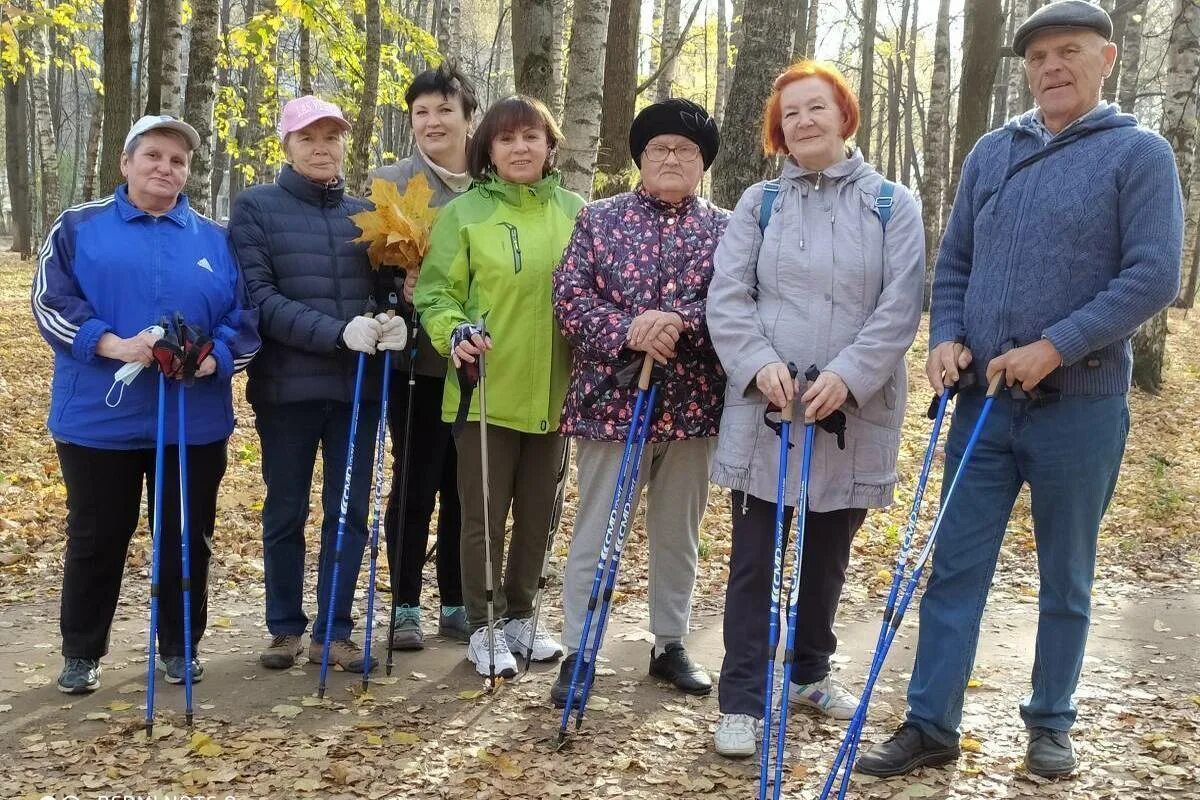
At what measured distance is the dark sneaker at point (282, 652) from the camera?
15.1 ft

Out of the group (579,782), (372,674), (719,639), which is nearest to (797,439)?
(579,782)

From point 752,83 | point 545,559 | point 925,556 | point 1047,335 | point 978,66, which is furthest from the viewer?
point 978,66

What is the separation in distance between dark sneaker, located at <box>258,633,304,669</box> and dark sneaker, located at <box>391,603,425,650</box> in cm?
44

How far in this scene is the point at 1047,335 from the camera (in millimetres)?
3385

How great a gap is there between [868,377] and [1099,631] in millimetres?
2760

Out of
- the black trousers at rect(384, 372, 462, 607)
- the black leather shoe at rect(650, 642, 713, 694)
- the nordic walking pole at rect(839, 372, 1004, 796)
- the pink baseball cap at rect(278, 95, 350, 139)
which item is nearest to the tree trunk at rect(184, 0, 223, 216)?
the pink baseball cap at rect(278, 95, 350, 139)

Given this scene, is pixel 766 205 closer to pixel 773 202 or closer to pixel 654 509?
pixel 773 202

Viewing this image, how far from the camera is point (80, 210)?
4121 millimetres

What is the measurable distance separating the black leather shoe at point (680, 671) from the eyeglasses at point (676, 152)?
2098mm

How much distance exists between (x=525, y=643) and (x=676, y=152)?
7.64 feet

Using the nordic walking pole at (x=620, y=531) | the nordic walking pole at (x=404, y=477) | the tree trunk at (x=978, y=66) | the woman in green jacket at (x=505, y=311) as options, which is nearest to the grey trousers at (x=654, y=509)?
the nordic walking pole at (x=620, y=531)

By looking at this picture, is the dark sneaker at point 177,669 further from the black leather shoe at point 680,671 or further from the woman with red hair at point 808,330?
the woman with red hair at point 808,330

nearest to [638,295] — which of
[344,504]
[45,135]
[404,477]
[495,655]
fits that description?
[404,477]

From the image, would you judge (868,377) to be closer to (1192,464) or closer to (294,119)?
(294,119)
